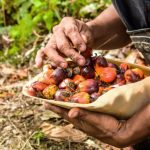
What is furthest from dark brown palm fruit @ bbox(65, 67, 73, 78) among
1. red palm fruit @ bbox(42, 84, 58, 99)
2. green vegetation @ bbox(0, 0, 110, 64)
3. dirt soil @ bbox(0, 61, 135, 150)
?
green vegetation @ bbox(0, 0, 110, 64)

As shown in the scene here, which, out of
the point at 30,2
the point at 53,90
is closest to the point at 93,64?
the point at 53,90

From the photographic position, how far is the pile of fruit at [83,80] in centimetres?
210

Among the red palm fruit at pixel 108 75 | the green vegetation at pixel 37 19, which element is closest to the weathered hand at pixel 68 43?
the red palm fruit at pixel 108 75

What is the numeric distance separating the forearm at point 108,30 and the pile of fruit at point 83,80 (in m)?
0.35

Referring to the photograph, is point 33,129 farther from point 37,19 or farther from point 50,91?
point 37,19

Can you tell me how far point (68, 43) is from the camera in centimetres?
231

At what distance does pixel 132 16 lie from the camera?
8.04 ft

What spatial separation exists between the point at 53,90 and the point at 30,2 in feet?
9.73

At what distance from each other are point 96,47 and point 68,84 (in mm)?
557

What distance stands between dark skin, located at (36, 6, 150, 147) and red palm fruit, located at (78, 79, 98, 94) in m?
0.10

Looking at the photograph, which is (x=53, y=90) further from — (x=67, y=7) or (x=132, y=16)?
(x=67, y=7)

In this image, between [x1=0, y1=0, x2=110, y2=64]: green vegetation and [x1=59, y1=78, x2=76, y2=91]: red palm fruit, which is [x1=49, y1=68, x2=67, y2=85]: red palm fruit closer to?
[x1=59, y1=78, x2=76, y2=91]: red palm fruit

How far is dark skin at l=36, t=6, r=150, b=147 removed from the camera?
206 cm

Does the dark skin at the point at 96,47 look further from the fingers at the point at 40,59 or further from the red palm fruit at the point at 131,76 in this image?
the red palm fruit at the point at 131,76
